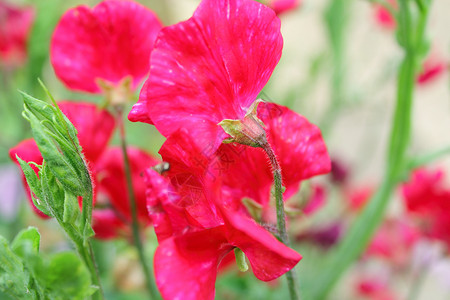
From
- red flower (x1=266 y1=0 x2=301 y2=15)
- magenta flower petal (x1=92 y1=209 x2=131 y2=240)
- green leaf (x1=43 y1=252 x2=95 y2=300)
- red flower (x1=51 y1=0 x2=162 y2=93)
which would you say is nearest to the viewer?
green leaf (x1=43 y1=252 x2=95 y2=300)

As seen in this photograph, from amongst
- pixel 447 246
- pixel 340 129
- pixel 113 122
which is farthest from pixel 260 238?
pixel 340 129

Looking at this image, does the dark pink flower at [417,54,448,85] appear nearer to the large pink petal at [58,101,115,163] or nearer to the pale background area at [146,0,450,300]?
the pale background area at [146,0,450,300]

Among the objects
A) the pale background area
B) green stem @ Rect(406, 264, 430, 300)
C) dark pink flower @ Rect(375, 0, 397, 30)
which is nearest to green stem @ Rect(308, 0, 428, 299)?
green stem @ Rect(406, 264, 430, 300)

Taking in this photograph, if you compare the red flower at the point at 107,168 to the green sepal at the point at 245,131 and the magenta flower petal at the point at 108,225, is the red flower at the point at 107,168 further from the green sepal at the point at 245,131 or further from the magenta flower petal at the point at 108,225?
the green sepal at the point at 245,131

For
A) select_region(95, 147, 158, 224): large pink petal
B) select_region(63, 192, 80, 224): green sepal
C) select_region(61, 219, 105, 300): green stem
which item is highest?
select_region(63, 192, 80, 224): green sepal

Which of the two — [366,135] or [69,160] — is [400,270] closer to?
[366,135]

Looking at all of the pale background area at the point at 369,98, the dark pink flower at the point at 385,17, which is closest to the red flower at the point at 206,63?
the dark pink flower at the point at 385,17

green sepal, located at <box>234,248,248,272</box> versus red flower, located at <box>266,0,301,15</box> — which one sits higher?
red flower, located at <box>266,0,301,15</box>
